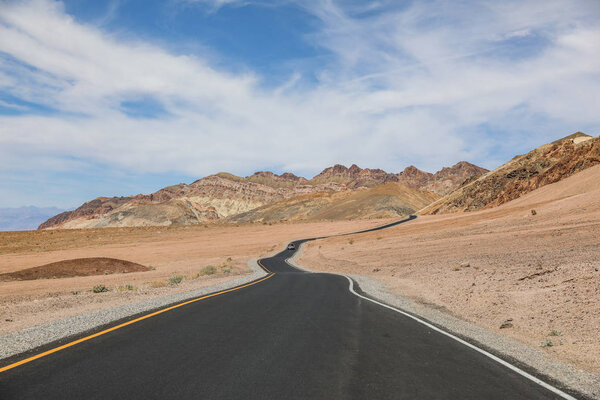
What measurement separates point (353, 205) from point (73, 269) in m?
132

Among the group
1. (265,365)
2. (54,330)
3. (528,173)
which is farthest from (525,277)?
(528,173)

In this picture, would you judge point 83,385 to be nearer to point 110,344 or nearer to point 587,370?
point 110,344

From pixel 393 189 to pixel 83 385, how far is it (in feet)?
562

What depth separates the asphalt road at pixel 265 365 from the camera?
495 cm

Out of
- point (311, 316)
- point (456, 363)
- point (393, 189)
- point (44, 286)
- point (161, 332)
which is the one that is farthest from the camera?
point (393, 189)

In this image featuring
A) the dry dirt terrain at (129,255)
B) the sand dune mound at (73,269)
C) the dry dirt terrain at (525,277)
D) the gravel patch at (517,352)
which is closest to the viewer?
the gravel patch at (517,352)

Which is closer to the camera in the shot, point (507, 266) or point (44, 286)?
point (507, 266)

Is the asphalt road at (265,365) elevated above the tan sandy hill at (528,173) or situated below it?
below

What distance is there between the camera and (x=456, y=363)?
6590 mm

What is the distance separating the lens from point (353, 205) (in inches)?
6250

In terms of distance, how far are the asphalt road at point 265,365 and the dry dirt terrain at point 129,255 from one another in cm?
458

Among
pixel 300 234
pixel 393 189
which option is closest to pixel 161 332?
pixel 300 234

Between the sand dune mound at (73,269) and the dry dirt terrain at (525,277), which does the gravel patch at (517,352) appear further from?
the sand dune mound at (73,269)

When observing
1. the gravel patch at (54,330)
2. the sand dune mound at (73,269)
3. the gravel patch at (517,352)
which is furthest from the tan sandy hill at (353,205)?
the gravel patch at (54,330)
